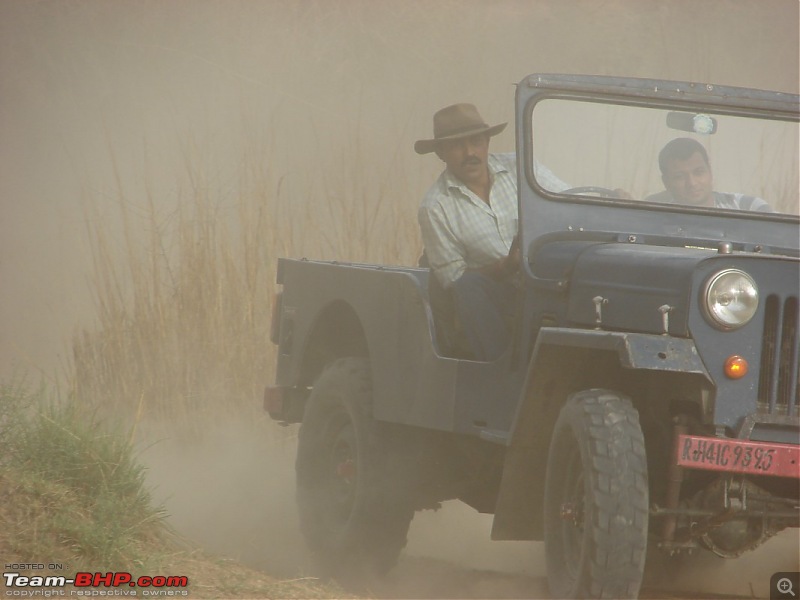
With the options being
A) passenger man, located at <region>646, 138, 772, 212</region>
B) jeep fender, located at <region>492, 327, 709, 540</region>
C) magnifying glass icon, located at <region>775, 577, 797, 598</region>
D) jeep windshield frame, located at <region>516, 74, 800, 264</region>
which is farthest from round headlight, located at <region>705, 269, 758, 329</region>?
magnifying glass icon, located at <region>775, 577, 797, 598</region>

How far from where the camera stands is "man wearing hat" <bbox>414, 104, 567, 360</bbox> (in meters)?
5.36

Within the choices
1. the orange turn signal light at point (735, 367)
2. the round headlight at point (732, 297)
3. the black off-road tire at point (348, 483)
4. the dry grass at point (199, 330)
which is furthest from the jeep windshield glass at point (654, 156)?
the dry grass at point (199, 330)

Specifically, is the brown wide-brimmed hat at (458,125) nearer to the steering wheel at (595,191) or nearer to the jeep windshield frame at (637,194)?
the jeep windshield frame at (637,194)

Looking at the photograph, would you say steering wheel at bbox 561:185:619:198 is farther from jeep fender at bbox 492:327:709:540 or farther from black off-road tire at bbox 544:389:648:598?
black off-road tire at bbox 544:389:648:598

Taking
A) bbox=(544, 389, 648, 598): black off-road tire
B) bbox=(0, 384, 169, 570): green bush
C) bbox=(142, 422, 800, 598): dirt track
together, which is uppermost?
bbox=(544, 389, 648, 598): black off-road tire

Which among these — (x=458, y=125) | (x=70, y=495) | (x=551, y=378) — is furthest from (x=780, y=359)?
(x=70, y=495)

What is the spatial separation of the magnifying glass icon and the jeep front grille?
3.90 feet

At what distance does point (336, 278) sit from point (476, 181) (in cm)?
85

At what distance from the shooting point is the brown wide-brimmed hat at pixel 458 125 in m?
5.92

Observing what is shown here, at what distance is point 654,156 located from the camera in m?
5.50

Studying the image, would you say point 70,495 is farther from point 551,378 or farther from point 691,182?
point 691,182

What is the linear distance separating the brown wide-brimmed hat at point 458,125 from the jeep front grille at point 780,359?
1.93 metres

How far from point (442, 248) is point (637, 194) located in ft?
2.72

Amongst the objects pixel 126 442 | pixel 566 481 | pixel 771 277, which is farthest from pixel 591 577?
pixel 126 442
